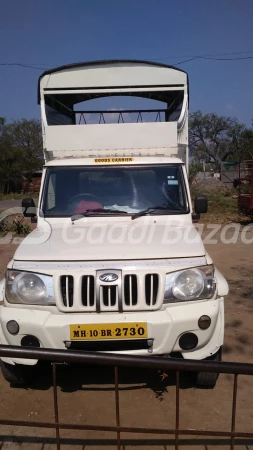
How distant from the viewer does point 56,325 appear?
9.52ft

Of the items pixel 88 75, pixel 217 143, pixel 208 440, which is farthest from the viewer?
pixel 217 143

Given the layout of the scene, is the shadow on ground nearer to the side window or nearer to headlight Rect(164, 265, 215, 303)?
headlight Rect(164, 265, 215, 303)

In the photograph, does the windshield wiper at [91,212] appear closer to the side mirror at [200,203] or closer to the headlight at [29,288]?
the side mirror at [200,203]

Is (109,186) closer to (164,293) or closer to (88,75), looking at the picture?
(164,293)

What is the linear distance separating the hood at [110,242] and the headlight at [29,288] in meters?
0.15

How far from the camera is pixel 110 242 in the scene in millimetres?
3445

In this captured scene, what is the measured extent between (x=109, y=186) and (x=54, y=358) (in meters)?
2.90

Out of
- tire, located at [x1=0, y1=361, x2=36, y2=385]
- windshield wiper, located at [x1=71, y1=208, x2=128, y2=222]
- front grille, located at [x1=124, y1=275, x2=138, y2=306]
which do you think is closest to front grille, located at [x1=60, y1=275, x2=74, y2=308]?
front grille, located at [x1=124, y1=275, x2=138, y2=306]

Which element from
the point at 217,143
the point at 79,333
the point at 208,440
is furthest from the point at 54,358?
the point at 217,143

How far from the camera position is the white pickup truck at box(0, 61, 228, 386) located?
2934 mm

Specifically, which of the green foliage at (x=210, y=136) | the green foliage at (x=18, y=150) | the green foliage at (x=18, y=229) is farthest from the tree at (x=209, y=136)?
the green foliage at (x=18, y=229)

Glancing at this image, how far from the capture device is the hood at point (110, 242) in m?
3.12

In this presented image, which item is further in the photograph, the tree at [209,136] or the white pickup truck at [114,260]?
the tree at [209,136]

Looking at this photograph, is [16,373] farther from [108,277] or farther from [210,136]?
[210,136]
